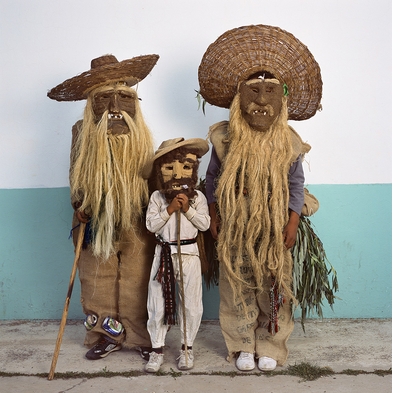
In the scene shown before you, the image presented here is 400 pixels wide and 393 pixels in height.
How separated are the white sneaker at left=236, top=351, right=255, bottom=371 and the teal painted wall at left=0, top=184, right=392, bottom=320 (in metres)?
1.04

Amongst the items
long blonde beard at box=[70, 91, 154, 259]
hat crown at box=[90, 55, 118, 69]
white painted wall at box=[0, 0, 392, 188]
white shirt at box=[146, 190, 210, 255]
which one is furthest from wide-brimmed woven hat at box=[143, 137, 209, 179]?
white painted wall at box=[0, 0, 392, 188]

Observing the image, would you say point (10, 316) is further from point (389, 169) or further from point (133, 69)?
point (389, 169)

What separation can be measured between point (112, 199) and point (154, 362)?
3.93 ft

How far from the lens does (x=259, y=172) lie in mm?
3727

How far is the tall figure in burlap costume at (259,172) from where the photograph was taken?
12.2 ft

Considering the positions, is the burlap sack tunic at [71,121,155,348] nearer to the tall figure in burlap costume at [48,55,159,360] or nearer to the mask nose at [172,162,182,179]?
the tall figure in burlap costume at [48,55,159,360]

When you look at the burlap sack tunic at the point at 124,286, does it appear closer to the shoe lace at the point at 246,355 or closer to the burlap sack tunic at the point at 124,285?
the burlap sack tunic at the point at 124,285

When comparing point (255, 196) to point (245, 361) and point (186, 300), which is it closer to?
point (186, 300)

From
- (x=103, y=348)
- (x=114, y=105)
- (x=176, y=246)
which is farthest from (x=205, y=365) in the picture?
(x=114, y=105)

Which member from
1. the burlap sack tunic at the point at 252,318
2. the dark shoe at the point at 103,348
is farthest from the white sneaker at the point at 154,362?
the burlap sack tunic at the point at 252,318

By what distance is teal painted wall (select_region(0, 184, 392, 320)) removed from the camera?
4816 mm

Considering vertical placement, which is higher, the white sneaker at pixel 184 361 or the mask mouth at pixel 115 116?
the mask mouth at pixel 115 116

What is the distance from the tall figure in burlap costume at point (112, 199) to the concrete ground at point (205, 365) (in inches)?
10.2

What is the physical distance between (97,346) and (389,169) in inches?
115
